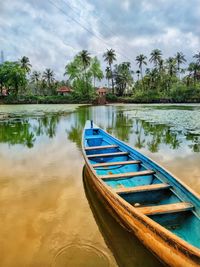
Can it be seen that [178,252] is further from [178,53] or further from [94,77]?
[178,53]

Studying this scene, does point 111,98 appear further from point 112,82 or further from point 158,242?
point 158,242

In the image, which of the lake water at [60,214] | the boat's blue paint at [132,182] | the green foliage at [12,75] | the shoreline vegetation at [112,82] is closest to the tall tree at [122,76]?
the shoreline vegetation at [112,82]

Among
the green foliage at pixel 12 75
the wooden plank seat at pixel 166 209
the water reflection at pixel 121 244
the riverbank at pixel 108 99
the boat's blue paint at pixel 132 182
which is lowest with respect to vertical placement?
the water reflection at pixel 121 244

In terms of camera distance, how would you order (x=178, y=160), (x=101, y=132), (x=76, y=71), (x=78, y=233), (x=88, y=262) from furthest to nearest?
(x=76, y=71)
(x=101, y=132)
(x=178, y=160)
(x=78, y=233)
(x=88, y=262)

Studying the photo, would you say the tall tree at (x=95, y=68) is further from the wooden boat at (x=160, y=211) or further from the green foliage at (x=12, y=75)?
the wooden boat at (x=160, y=211)

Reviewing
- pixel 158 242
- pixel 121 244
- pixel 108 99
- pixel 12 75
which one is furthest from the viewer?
pixel 108 99

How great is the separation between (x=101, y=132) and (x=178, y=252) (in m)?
6.33

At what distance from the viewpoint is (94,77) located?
180ft

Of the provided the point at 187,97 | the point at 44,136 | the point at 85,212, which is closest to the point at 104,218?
the point at 85,212

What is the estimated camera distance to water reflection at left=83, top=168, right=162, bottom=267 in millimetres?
2883

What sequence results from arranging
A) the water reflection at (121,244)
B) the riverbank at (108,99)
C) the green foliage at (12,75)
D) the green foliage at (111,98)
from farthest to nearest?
1. the green foliage at (111,98)
2. the riverbank at (108,99)
3. the green foliage at (12,75)
4. the water reflection at (121,244)

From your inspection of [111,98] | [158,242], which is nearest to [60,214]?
[158,242]

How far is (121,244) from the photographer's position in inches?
126

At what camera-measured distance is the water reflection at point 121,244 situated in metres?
2.88
